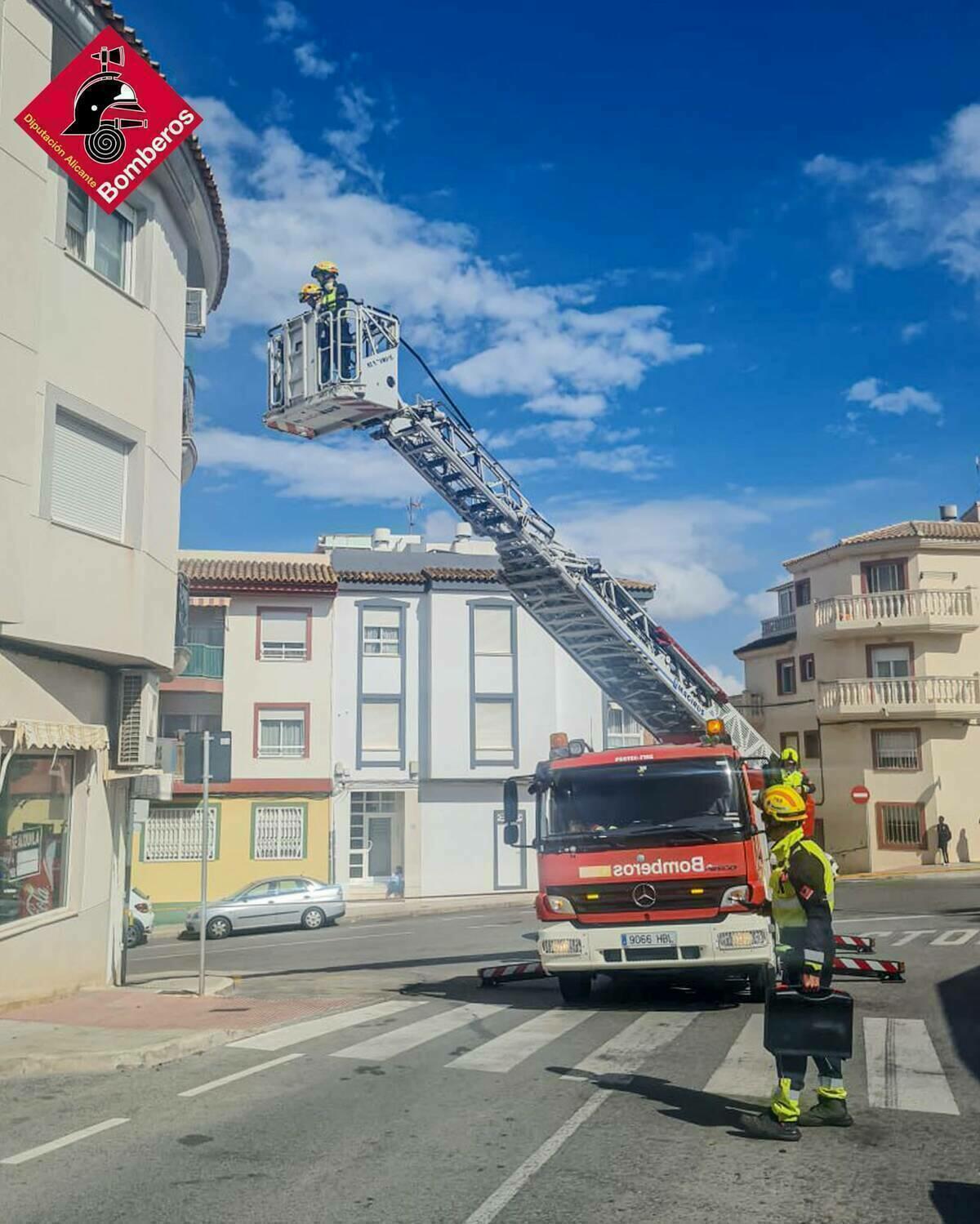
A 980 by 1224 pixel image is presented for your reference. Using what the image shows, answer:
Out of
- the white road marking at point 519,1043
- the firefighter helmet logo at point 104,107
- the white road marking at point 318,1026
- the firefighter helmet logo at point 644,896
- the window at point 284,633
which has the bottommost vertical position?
the white road marking at point 318,1026

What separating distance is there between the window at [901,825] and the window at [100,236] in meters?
29.8

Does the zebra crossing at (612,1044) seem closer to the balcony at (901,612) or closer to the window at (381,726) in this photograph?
the window at (381,726)

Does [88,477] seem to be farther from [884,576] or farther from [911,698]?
[884,576]

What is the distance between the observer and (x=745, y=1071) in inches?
305

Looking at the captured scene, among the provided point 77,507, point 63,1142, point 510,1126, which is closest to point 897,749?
point 77,507

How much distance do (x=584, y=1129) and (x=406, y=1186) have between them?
1.32 meters

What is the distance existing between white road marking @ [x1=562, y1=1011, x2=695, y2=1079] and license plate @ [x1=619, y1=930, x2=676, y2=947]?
65cm

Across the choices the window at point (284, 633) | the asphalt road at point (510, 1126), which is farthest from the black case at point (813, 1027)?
the window at point (284, 633)

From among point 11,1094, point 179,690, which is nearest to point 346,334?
point 11,1094

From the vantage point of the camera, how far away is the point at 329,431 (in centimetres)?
1323

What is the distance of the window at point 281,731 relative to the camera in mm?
32719

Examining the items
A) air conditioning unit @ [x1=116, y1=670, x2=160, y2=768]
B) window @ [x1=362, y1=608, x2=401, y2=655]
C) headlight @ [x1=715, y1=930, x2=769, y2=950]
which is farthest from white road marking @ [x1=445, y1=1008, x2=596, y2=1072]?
window @ [x1=362, y1=608, x2=401, y2=655]

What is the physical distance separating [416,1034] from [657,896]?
2.58 meters

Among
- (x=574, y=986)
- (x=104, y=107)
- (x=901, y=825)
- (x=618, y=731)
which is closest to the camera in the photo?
(x=574, y=986)
